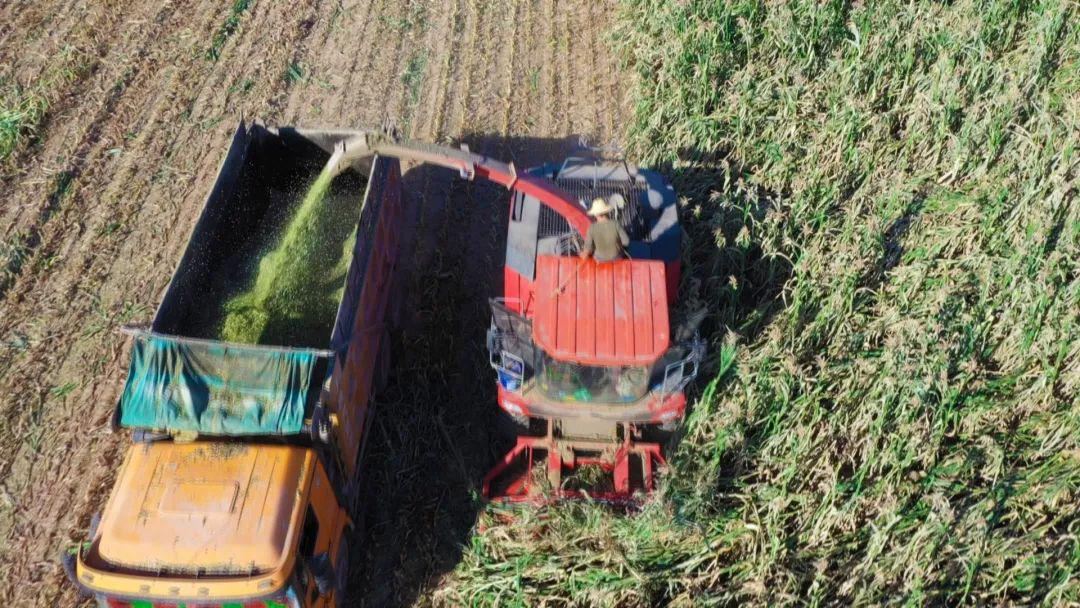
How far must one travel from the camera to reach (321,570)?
6.16 meters

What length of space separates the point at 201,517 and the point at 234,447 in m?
0.66

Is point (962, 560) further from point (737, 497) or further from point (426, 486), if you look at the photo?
point (426, 486)

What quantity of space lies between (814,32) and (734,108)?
162 centimetres

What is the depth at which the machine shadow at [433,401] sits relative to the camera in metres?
7.65

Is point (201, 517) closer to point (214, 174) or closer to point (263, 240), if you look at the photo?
point (263, 240)

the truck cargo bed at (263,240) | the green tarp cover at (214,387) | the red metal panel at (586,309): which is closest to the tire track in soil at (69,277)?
the truck cargo bed at (263,240)

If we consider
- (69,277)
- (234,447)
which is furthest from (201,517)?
(69,277)

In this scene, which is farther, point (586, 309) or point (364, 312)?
point (364, 312)

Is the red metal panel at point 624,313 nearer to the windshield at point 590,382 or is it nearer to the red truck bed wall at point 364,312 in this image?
the windshield at point 590,382

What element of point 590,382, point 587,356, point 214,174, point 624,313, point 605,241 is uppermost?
point 605,241

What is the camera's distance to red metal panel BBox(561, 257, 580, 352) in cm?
662

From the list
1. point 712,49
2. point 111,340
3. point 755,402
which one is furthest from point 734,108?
point 111,340

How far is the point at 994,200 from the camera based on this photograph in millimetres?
8484

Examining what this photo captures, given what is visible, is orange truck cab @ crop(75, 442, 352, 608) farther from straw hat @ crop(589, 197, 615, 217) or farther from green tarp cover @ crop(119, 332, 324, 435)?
straw hat @ crop(589, 197, 615, 217)
